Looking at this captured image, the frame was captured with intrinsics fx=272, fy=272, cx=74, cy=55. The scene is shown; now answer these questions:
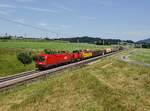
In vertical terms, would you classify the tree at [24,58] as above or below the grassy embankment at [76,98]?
below

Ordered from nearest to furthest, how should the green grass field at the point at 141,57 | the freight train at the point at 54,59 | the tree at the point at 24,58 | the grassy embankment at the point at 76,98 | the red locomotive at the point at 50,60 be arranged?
1. the grassy embankment at the point at 76,98
2. the red locomotive at the point at 50,60
3. the freight train at the point at 54,59
4. the tree at the point at 24,58
5. the green grass field at the point at 141,57

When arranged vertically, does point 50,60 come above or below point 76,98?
above

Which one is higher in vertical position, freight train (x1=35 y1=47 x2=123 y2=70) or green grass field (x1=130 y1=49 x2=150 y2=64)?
freight train (x1=35 y1=47 x2=123 y2=70)

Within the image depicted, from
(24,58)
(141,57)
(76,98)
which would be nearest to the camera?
(76,98)

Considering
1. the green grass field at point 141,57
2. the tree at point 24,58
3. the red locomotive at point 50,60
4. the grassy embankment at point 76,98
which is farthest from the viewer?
the green grass field at point 141,57

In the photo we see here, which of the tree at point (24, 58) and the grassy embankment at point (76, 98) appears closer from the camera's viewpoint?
the grassy embankment at point (76, 98)

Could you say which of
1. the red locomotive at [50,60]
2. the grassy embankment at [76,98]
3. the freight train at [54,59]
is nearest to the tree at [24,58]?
the freight train at [54,59]

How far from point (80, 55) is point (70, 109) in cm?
5644

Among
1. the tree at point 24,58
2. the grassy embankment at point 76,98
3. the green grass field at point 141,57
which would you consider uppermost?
the grassy embankment at point 76,98

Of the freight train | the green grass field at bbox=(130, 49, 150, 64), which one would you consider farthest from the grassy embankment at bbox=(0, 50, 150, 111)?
the green grass field at bbox=(130, 49, 150, 64)

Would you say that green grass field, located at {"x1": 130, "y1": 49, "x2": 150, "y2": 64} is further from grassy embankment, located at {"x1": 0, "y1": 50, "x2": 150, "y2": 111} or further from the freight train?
grassy embankment, located at {"x1": 0, "y1": 50, "x2": 150, "y2": 111}

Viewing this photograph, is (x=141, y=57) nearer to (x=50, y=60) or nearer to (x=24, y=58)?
(x=24, y=58)

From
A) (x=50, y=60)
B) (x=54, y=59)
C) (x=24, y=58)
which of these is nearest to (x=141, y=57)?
(x=24, y=58)

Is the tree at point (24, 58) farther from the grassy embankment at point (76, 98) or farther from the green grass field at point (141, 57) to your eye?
the green grass field at point (141, 57)
